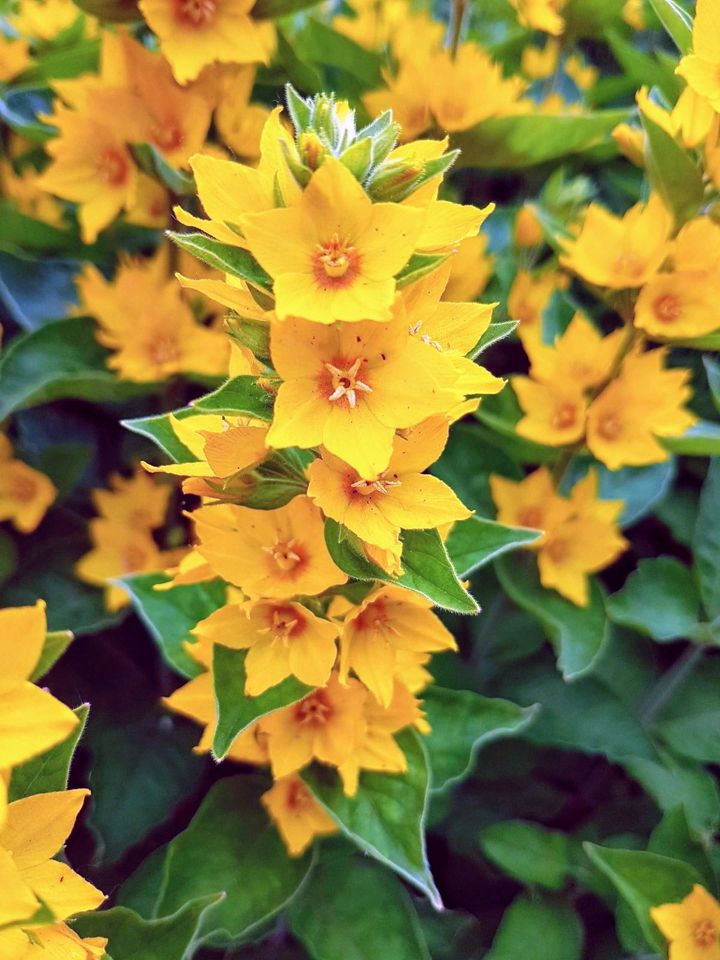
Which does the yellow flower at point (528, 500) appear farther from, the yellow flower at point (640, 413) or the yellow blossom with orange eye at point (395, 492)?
the yellow blossom with orange eye at point (395, 492)

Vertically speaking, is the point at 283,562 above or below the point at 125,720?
above

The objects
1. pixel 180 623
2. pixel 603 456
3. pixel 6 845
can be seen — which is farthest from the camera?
pixel 603 456

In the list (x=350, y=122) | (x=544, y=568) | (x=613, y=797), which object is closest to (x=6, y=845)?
(x=350, y=122)

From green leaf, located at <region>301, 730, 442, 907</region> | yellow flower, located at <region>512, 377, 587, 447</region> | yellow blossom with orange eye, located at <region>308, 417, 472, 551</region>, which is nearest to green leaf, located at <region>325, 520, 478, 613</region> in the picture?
yellow blossom with orange eye, located at <region>308, 417, 472, 551</region>

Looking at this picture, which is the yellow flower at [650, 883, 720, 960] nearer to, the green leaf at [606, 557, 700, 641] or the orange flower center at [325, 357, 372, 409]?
the green leaf at [606, 557, 700, 641]

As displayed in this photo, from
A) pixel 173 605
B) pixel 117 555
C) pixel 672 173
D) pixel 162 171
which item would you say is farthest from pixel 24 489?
pixel 672 173

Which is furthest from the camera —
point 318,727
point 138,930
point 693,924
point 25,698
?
point 693,924

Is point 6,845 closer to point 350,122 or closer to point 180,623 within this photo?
point 180,623

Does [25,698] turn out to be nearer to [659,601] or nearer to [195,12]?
[195,12]
